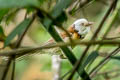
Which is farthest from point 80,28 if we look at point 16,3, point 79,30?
point 16,3

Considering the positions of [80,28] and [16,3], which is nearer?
[16,3]

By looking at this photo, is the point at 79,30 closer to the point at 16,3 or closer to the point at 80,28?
the point at 80,28

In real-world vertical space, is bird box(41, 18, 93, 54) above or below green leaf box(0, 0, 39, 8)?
below

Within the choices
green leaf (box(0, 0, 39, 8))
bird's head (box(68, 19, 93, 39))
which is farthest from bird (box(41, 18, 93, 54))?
green leaf (box(0, 0, 39, 8))

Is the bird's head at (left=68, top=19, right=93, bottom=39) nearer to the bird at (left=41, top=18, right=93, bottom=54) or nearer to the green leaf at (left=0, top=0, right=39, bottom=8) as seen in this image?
the bird at (left=41, top=18, right=93, bottom=54)

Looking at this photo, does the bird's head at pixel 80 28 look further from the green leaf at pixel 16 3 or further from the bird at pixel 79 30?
the green leaf at pixel 16 3

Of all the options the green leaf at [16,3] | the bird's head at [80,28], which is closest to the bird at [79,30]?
the bird's head at [80,28]

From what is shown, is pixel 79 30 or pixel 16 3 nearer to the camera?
pixel 16 3

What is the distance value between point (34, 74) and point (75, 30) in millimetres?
2025

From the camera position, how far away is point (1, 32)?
0.78 metres

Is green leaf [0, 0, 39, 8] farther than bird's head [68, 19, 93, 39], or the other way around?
bird's head [68, 19, 93, 39]

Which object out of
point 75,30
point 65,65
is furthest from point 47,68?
point 75,30

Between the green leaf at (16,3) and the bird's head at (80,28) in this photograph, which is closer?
the green leaf at (16,3)

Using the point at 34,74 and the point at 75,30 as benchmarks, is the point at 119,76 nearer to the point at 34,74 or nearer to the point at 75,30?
the point at 75,30
